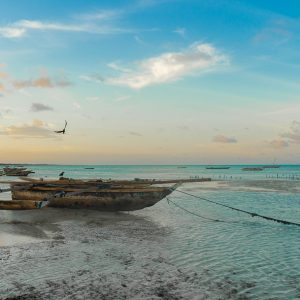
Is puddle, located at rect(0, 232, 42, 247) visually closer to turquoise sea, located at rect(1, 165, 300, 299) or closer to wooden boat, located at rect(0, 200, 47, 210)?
wooden boat, located at rect(0, 200, 47, 210)

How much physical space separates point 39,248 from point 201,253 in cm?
569

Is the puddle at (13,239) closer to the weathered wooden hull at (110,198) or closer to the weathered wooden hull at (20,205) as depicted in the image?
the weathered wooden hull at (20,205)

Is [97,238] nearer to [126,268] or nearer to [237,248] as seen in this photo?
[126,268]

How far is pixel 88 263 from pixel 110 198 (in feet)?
36.6

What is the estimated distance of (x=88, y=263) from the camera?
33.7 feet

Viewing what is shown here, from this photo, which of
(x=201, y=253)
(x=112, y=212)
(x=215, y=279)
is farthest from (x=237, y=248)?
(x=112, y=212)

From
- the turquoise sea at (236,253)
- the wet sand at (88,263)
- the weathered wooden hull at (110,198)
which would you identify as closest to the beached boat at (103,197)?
the weathered wooden hull at (110,198)

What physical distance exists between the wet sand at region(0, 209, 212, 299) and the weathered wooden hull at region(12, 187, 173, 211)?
3967 mm

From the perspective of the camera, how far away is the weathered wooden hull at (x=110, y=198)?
20938 millimetres

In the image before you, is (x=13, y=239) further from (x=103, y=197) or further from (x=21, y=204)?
(x=103, y=197)

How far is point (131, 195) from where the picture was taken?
21109 mm

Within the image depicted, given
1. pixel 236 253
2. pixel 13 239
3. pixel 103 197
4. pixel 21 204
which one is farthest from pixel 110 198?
pixel 236 253

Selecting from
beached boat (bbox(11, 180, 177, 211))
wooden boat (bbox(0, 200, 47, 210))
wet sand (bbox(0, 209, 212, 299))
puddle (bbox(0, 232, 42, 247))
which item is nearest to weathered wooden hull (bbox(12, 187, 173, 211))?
beached boat (bbox(11, 180, 177, 211))

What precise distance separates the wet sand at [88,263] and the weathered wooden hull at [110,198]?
13.0 ft
